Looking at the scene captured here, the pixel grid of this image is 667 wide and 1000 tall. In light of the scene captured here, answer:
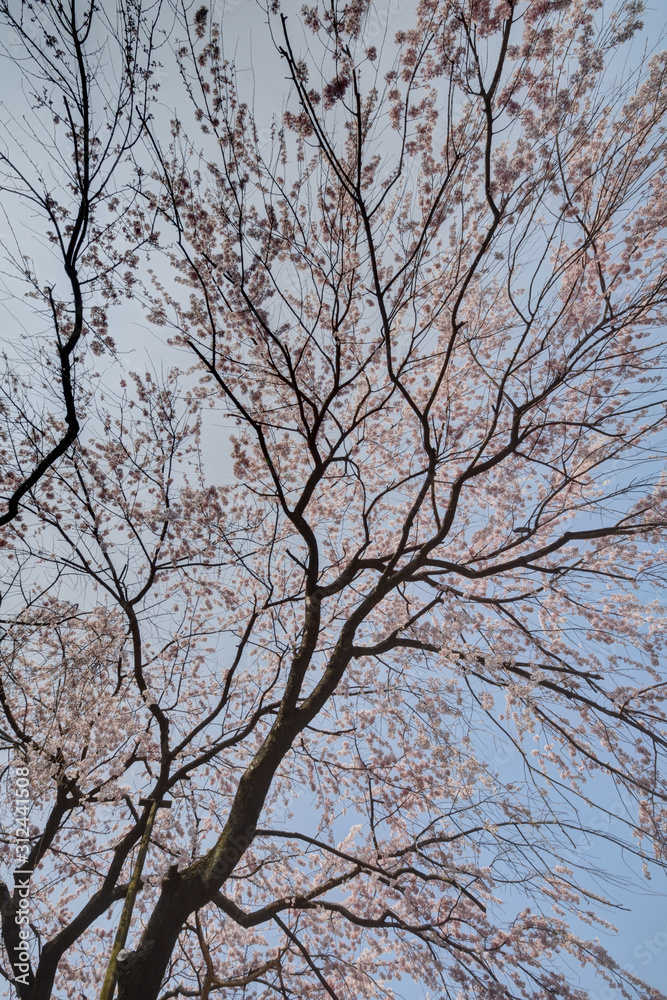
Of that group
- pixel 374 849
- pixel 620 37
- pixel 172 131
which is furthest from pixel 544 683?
pixel 172 131

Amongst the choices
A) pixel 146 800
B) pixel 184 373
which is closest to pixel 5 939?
pixel 146 800

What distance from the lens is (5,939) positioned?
495 cm

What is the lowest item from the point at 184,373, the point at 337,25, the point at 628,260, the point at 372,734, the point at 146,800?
the point at 146,800

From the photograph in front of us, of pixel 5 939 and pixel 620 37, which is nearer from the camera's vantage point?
pixel 620 37

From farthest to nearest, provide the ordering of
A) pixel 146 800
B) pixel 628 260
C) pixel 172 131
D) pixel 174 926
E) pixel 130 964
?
pixel 628 260
pixel 146 800
pixel 172 131
pixel 174 926
pixel 130 964

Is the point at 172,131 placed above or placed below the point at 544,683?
above

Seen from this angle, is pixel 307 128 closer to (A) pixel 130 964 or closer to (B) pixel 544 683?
(B) pixel 544 683

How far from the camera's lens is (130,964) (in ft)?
11.4

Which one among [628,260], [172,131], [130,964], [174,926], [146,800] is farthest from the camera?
[628,260]

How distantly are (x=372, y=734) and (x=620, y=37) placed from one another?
826cm

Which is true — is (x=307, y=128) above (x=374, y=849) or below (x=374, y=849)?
above

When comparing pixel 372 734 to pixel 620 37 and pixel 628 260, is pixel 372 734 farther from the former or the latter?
pixel 620 37

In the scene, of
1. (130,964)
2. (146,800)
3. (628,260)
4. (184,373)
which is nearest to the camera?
(130,964)

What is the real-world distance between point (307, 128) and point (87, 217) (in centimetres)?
228
